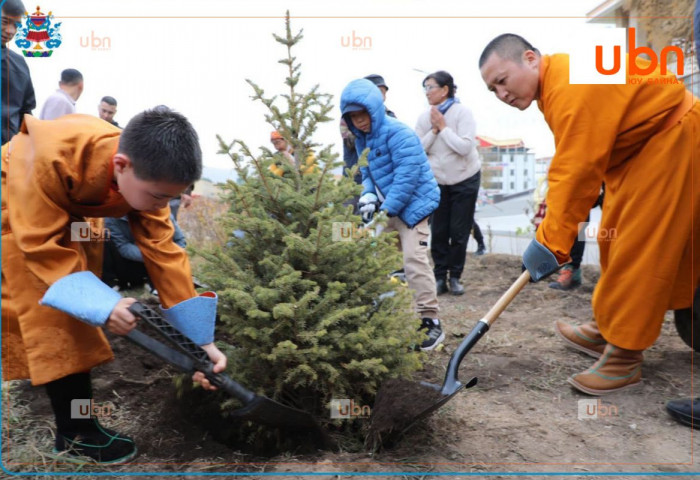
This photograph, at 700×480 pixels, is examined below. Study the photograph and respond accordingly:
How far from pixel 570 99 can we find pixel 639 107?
1.42 ft

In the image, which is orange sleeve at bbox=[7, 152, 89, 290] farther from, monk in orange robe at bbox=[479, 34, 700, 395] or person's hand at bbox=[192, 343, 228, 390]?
monk in orange robe at bbox=[479, 34, 700, 395]

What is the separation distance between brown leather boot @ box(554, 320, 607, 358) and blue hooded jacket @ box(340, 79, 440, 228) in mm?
1361

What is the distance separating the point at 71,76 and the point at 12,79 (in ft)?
4.40

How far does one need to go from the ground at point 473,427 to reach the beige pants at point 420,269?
1.28 ft

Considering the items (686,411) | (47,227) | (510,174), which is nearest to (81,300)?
(47,227)

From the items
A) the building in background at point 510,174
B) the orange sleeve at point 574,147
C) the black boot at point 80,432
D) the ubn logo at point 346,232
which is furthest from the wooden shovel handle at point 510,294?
the building in background at point 510,174

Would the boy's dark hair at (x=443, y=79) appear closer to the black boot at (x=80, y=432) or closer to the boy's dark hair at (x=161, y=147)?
the boy's dark hair at (x=161, y=147)

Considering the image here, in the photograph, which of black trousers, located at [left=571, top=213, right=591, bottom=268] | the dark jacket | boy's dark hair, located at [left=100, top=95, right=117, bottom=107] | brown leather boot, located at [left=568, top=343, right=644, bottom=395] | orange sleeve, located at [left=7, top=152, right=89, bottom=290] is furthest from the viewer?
boy's dark hair, located at [left=100, top=95, right=117, bottom=107]

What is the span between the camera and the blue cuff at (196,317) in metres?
2.21

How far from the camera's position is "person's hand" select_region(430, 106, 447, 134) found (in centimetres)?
553

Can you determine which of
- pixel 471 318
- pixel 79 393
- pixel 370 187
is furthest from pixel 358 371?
pixel 471 318

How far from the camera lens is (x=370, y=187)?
4.39m

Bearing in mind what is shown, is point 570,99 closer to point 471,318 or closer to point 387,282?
point 387,282

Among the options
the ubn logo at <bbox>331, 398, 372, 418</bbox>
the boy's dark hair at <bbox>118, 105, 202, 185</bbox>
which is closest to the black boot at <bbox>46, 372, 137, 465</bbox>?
the ubn logo at <bbox>331, 398, 372, 418</bbox>
